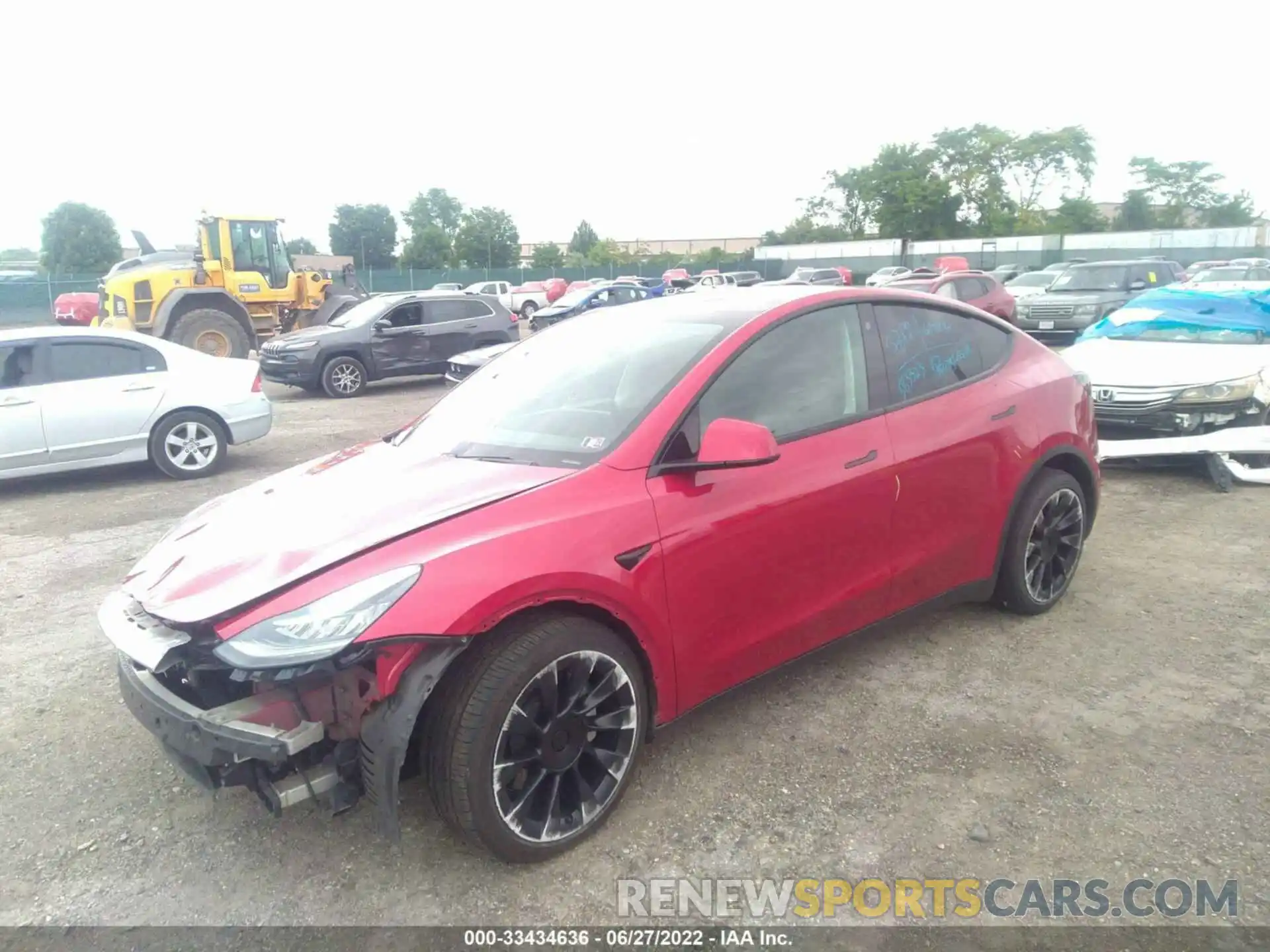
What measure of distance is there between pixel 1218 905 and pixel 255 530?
3072 mm

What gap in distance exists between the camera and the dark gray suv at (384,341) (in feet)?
47.1

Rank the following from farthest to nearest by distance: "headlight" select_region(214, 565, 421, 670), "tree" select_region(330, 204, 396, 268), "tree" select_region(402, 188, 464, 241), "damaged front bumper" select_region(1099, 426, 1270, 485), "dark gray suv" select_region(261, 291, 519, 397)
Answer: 1. "tree" select_region(402, 188, 464, 241)
2. "tree" select_region(330, 204, 396, 268)
3. "dark gray suv" select_region(261, 291, 519, 397)
4. "damaged front bumper" select_region(1099, 426, 1270, 485)
5. "headlight" select_region(214, 565, 421, 670)

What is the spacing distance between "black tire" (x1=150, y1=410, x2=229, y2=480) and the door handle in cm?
706

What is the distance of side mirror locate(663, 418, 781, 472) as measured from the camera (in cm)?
287

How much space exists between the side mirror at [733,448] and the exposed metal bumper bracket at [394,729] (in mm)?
949

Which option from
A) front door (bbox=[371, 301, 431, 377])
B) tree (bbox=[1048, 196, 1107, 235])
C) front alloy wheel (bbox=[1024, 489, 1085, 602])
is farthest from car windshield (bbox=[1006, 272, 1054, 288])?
tree (bbox=[1048, 196, 1107, 235])

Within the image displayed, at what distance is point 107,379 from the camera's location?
8.12m

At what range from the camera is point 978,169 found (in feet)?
219

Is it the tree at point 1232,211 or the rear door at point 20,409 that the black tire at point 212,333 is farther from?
the tree at point 1232,211

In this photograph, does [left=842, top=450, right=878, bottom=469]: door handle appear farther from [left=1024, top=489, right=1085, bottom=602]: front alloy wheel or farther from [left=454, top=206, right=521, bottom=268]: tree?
[left=454, top=206, right=521, bottom=268]: tree

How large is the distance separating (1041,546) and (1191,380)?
4223 millimetres

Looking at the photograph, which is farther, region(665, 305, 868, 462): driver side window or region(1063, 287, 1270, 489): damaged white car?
region(1063, 287, 1270, 489): damaged white car

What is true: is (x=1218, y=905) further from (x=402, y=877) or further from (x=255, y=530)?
(x=255, y=530)

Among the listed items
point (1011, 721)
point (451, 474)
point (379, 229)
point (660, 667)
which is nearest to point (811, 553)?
point (660, 667)
